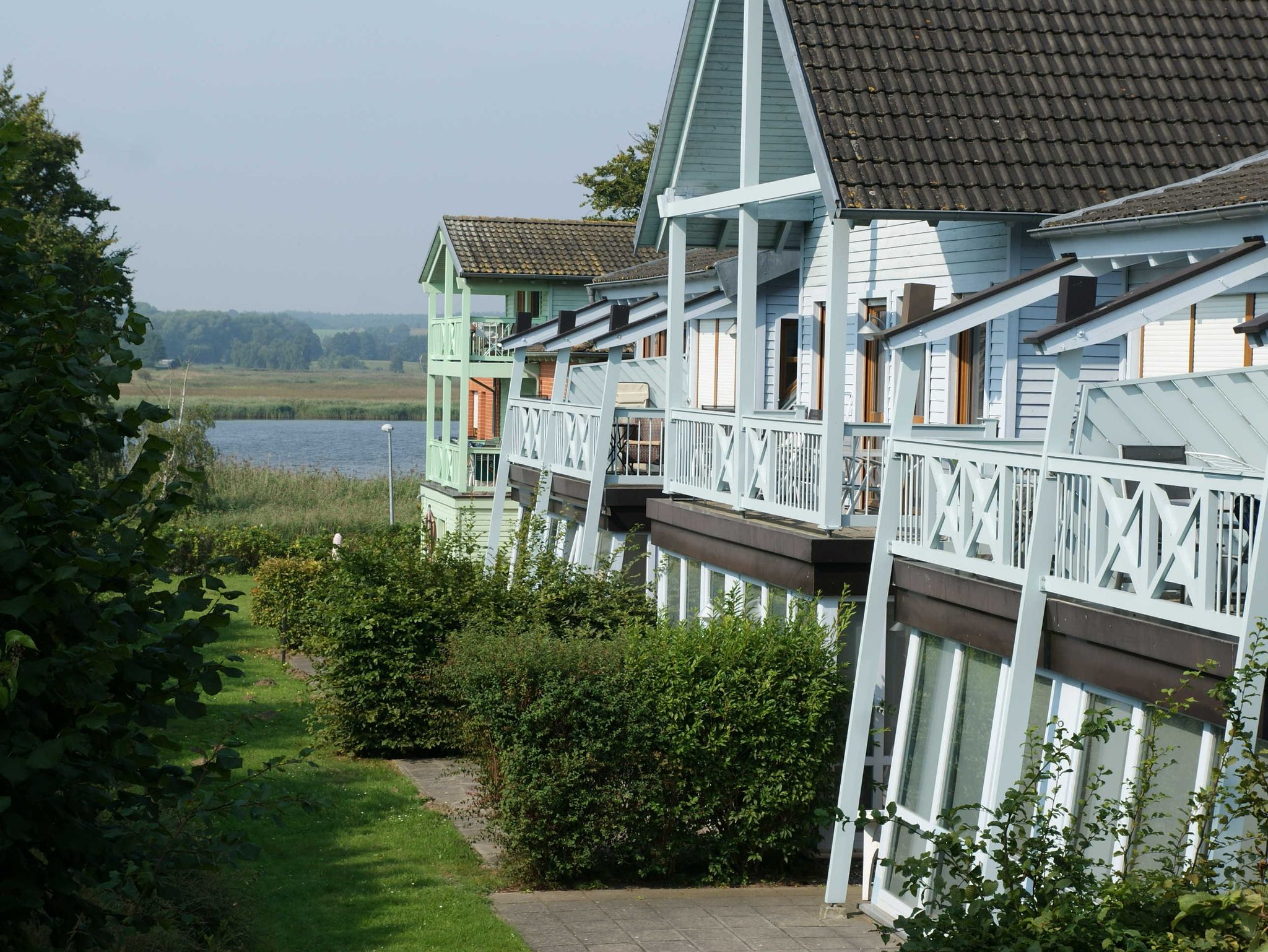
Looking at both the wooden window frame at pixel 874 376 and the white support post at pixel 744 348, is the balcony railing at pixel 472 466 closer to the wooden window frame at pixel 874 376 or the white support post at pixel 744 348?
the wooden window frame at pixel 874 376

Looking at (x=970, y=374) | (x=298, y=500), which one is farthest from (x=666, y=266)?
(x=298, y=500)

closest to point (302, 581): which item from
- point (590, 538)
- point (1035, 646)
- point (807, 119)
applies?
point (590, 538)

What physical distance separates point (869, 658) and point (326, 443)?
112430 millimetres

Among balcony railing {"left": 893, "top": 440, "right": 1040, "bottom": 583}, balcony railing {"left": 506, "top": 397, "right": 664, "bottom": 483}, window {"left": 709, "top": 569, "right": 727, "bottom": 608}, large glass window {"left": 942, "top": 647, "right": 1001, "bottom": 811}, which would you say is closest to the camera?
balcony railing {"left": 893, "top": 440, "right": 1040, "bottom": 583}

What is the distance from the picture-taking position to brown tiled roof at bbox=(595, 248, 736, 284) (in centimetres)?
2181

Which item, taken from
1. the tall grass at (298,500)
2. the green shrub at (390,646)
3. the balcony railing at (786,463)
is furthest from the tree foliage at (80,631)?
the tall grass at (298,500)

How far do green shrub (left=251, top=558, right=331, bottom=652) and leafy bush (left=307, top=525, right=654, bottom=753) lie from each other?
5891 mm

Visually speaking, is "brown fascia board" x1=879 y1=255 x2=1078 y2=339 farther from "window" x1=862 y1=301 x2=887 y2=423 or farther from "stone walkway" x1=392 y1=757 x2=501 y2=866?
"window" x1=862 y1=301 x2=887 y2=423

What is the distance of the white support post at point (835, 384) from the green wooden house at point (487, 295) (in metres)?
21.0

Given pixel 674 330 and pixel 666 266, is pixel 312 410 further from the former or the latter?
pixel 674 330

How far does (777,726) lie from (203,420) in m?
38.2

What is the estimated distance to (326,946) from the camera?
33.2ft

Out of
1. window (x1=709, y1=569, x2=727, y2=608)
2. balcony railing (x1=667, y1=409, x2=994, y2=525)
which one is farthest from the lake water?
window (x1=709, y1=569, x2=727, y2=608)

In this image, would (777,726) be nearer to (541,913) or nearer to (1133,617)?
(541,913)
